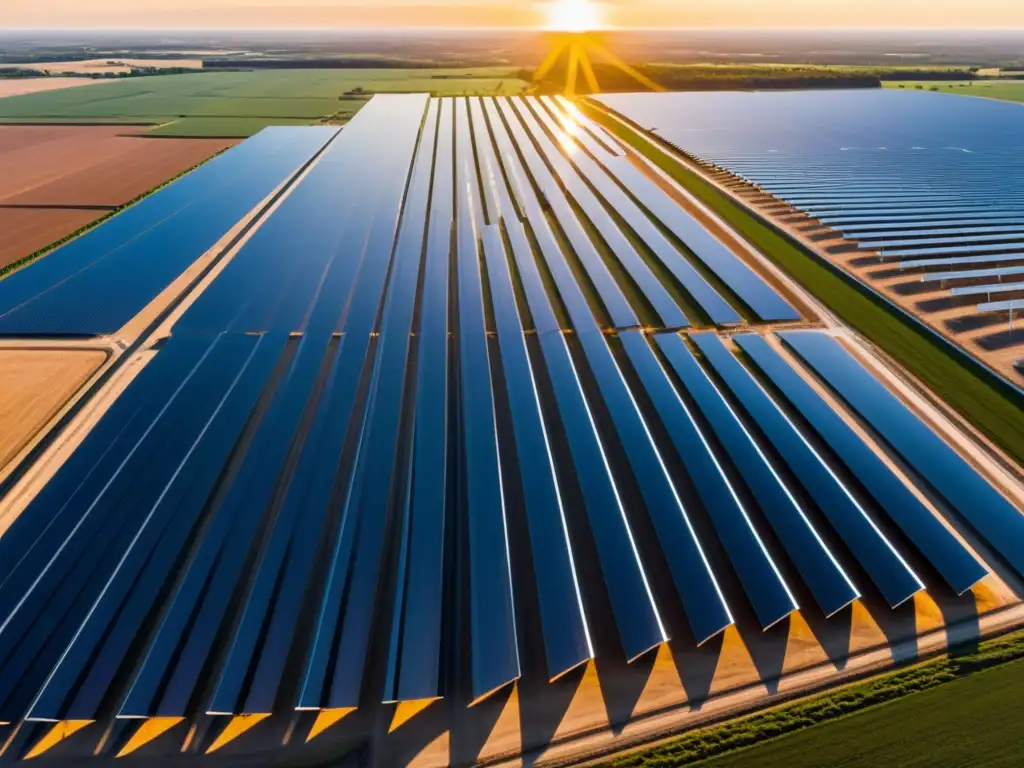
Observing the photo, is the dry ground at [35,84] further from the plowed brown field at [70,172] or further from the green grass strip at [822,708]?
the green grass strip at [822,708]

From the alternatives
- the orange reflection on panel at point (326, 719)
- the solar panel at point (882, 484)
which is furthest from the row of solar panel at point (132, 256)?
the solar panel at point (882, 484)

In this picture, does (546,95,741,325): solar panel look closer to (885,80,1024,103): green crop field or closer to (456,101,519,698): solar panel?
(456,101,519,698): solar panel

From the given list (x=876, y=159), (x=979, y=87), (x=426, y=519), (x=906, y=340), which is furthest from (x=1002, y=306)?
(x=979, y=87)

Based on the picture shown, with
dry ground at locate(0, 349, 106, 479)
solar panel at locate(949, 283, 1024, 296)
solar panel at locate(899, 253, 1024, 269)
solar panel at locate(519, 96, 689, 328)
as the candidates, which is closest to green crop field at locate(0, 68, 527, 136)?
solar panel at locate(519, 96, 689, 328)

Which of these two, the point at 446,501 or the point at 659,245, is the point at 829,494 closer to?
the point at 446,501

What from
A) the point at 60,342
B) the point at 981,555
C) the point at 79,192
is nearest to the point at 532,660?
the point at 981,555

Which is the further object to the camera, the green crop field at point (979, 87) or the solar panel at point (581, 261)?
the green crop field at point (979, 87)
